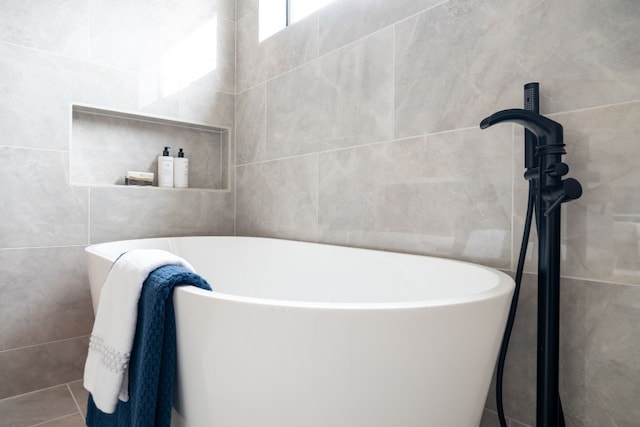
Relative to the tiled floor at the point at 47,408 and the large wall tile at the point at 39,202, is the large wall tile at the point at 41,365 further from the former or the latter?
the large wall tile at the point at 39,202

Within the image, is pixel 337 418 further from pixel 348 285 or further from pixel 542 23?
pixel 542 23

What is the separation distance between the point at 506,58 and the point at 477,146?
0.26m

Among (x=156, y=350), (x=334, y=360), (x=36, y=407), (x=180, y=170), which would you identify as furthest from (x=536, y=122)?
(x=36, y=407)

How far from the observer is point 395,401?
669mm

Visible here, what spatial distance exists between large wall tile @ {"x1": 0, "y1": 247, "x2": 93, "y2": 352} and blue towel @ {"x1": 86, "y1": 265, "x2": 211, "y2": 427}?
126 cm

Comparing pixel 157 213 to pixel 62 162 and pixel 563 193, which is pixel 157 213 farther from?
pixel 563 193

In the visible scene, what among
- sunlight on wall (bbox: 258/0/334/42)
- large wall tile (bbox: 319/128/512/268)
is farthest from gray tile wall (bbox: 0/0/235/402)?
large wall tile (bbox: 319/128/512/268)

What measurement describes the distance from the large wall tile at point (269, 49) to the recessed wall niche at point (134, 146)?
0.39 meters

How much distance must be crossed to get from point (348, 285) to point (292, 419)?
809 mm

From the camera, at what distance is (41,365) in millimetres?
1791

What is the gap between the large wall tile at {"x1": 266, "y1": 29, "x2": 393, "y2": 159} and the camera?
1537 mm

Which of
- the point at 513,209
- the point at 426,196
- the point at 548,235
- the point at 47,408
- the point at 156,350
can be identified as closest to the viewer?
the point at 156,350

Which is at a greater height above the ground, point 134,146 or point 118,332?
point 134,146

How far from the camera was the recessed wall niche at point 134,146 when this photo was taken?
6.47 feet
